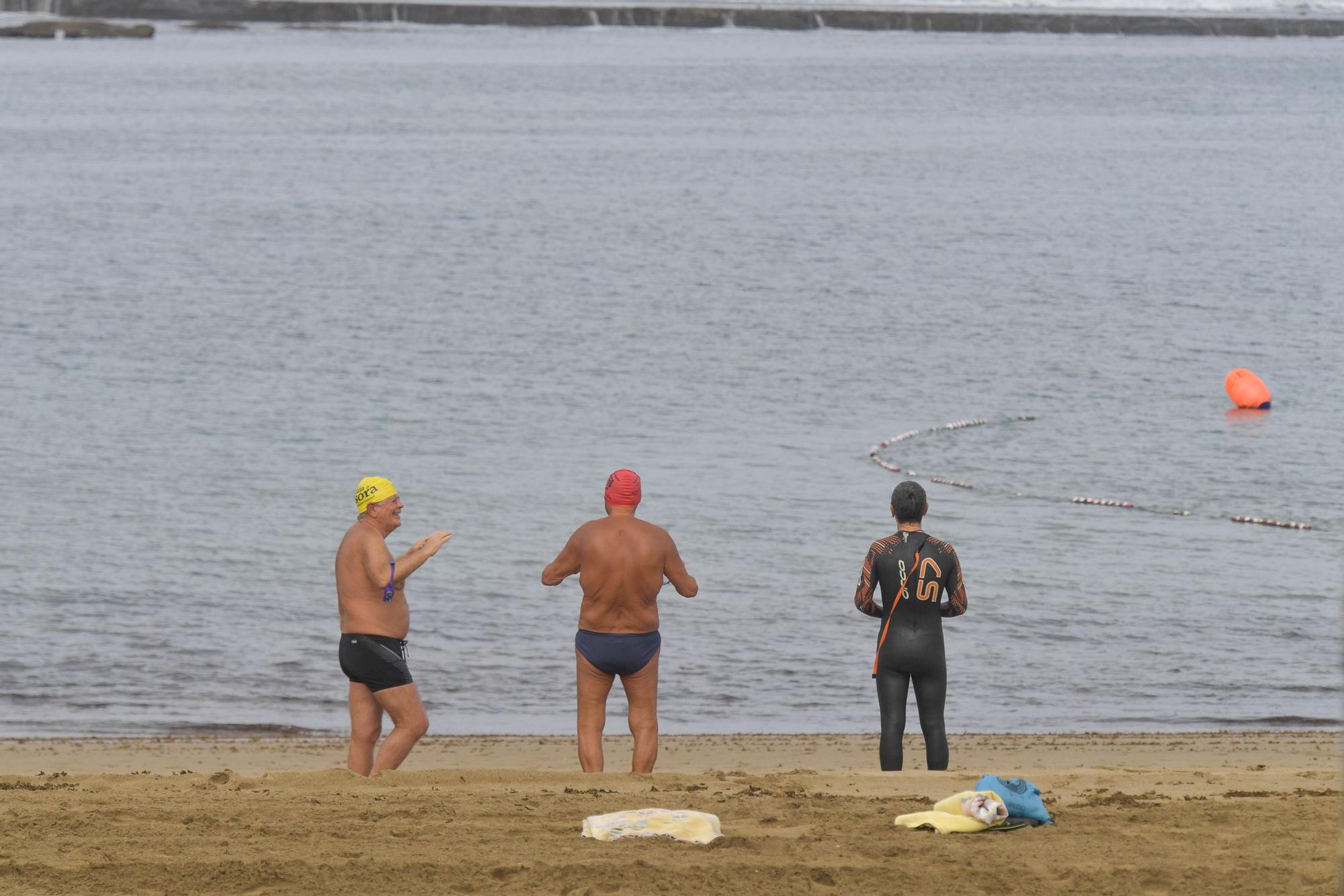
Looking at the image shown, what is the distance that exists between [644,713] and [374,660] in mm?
1339

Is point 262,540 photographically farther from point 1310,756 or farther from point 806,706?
point 1310,756

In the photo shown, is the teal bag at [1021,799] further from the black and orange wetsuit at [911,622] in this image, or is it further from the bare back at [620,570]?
the bare back at [620,570]

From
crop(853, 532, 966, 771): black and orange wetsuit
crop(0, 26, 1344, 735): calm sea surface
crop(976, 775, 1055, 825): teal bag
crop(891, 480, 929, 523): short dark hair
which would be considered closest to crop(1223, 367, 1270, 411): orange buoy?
crop(0, 26, 1344, 735): calm sea surface

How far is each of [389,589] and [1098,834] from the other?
3371 mm

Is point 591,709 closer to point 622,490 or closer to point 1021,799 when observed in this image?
point 622,490

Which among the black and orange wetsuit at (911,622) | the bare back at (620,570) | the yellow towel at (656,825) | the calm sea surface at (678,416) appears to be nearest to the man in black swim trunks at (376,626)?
the bare back at (620,570)

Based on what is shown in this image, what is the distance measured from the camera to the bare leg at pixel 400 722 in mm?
8281

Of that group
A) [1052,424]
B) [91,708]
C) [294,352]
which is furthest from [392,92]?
[91,708]

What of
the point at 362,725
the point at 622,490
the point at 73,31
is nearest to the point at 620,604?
the point at 622,490

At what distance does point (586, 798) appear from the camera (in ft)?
25.3

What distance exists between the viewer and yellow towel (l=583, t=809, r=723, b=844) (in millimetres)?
6980

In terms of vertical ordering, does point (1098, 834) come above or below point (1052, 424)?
above

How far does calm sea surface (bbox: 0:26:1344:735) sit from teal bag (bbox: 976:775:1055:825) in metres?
4.87

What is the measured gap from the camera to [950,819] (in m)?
7.16
